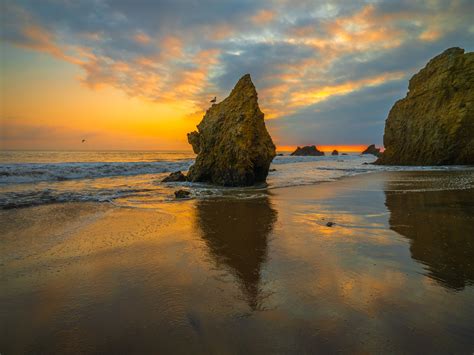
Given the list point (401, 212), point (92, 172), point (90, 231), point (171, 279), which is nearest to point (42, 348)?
point (171, 279)

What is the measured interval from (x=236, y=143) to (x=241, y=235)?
32.4 feet

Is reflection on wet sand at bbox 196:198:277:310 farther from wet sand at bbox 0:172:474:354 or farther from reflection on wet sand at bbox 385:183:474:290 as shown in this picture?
reflection on wet sand at bbox 385:183:474:290

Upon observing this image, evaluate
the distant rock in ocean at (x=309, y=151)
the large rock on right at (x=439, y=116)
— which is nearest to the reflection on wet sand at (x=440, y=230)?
the large rock on right at (x=439, y=116)

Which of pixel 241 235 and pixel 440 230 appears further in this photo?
pixel 241 235

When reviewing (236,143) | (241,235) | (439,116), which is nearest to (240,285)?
(241,235)

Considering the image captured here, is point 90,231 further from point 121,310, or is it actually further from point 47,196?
point 47,196

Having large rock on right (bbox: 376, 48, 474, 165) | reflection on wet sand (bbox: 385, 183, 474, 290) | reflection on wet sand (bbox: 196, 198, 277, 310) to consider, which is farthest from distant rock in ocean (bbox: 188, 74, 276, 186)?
large rock on right (bbox: 376, 48, 474, 165)

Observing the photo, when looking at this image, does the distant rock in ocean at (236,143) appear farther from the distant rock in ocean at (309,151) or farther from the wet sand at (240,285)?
the distant rock in ocean at (309,151)

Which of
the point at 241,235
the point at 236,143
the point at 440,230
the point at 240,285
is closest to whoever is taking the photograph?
the point at 240,285

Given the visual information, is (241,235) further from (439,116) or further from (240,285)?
(439,116)

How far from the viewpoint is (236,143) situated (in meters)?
15.4

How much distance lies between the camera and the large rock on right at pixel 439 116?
27.8m

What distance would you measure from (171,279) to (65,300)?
4.01ft

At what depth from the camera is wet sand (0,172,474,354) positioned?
251cm
